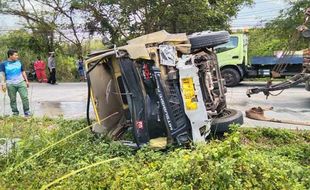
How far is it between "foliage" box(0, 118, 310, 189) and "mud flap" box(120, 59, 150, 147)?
300 mm

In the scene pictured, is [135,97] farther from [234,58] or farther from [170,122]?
[234,58]

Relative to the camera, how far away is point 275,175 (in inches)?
146

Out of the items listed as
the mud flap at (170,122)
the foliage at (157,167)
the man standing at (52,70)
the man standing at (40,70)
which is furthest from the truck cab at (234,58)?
the man standing at (40,70)

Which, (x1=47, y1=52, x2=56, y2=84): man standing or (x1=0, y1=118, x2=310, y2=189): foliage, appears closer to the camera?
(x1=0, y1=118, x2=310, y2=189): foliage

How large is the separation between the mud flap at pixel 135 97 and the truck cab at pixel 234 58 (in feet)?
34.8

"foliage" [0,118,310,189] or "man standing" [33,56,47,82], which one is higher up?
"man standing" [33,56,47,82]

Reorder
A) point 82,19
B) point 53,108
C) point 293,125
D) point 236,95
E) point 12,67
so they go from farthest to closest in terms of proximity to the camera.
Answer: point 82,19 → point 236,95 → point 53,108 → point 12,67 → point 293,125

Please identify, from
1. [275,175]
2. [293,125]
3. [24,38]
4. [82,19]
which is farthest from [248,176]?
[24,38]

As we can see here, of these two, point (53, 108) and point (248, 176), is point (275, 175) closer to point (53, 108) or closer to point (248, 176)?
point (248, 176)

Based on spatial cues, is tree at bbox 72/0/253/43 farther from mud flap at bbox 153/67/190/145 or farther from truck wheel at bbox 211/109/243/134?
mud flap at bbox 153/67/190/145

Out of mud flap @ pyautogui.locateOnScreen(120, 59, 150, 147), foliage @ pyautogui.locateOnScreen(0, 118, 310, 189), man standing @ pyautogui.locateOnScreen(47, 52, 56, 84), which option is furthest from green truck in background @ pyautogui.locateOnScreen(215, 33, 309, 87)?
mud flap @ pyautogui.locateOnScreen(120, 59, 150, 147)

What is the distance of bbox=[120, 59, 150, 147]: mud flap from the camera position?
209 inches

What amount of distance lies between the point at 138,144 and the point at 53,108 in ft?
21.4

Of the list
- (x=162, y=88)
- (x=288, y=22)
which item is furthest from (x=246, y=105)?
(x=288, y=22)
